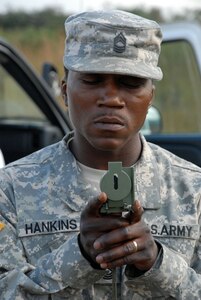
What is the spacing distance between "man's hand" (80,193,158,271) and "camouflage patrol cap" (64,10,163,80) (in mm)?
399

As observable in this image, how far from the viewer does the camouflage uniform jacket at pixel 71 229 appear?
2584 mm

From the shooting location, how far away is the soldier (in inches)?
102

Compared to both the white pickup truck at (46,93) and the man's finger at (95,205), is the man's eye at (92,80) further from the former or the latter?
the white pickup truck at (46,93)

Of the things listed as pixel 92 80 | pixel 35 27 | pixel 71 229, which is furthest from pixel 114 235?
pixel 35 27

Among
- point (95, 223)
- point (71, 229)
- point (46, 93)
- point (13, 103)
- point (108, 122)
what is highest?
point (108, 122)

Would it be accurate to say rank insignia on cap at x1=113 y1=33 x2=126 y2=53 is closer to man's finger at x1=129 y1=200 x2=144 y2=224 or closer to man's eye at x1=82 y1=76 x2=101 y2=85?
man's eye at x1=82 y1=76 x2=101 y2=85

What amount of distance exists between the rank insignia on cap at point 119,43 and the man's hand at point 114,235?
0.46 m

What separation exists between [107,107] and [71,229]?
1.05 ft

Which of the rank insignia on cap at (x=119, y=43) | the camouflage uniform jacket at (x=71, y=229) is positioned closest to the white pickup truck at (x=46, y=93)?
the camouflage uniform jacket at (x=71, y=229)

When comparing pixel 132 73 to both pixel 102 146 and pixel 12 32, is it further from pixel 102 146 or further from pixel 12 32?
pixel 12 32

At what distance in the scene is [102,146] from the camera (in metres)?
2.64

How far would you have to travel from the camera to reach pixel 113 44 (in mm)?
2678

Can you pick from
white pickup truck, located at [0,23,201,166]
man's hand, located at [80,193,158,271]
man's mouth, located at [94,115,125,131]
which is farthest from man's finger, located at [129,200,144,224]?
white pickup truck, located at [0,23,201,166]

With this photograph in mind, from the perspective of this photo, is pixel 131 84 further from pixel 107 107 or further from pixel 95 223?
pixel 95 223
